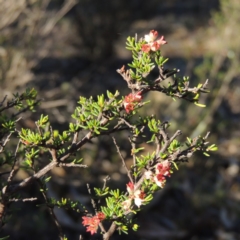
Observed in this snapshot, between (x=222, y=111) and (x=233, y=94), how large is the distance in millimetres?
985

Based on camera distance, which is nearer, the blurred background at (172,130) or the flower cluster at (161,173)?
the flower cluster at (161,173)

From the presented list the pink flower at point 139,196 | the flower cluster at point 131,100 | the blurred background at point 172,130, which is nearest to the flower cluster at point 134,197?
the pink flower at point 139,196

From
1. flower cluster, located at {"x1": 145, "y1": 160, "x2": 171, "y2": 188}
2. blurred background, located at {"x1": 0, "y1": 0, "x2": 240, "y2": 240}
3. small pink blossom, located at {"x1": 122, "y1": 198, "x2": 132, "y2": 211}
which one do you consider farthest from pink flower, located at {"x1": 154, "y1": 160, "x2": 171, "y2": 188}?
blurred background, located at {"x1": 0, "y1": 0, "x2": 240, "y2": 240}

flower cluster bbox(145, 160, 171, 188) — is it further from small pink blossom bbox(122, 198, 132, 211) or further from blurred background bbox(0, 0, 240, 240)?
blurred background bbox(0, 0, 240, 240)

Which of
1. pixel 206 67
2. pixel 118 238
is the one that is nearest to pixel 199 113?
pixel 206 67

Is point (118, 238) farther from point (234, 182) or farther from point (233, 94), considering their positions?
point (233, 94)

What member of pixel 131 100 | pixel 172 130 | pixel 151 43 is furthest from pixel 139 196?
pixel 172 130

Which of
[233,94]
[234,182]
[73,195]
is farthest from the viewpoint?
[233,94]

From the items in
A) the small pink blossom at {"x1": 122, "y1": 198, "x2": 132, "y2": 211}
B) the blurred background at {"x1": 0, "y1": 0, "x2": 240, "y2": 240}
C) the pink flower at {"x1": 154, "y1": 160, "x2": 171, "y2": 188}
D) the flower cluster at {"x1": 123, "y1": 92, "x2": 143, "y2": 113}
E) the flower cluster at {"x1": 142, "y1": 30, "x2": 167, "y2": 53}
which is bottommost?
the small pink blossom at {"x1": 122, "y1": 198, "x2": 132, "y2": 211}

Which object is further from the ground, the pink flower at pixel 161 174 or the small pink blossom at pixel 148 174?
the small pink blossom at pixel 148 174

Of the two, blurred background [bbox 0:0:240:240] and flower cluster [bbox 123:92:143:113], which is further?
blurred background [bbox 0:0:240:240]

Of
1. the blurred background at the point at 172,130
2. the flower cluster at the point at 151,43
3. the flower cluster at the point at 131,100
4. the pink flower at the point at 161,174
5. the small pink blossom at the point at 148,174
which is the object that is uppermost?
the blurred background at the point at 172,130

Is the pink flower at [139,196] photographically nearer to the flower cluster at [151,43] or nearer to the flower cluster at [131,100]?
the flower cluster at [131,100]

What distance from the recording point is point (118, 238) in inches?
186
